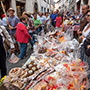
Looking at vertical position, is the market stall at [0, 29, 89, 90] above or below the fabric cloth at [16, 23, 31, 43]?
below

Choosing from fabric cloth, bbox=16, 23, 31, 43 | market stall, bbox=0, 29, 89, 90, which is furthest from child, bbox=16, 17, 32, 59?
market stall, bbox=0, 29, 89, 90

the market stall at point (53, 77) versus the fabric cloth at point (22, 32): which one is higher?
the fabric cloth at point (22, 32)

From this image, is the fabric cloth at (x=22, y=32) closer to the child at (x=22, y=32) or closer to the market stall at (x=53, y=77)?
the child at (x=22, y=32)

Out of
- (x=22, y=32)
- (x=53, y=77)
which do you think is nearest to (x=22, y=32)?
(x=22, y=32)

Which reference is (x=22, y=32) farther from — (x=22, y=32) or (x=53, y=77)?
(x=53, y=77)

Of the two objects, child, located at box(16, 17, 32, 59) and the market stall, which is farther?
child, located at box(16, 17, 32, 59)

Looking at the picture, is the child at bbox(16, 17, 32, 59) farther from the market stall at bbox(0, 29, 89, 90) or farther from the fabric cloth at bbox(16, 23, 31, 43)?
the market stall at bbox(0, 29, 89, 90)

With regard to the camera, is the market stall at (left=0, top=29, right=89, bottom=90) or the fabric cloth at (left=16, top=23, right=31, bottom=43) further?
the fabric cloth at (left=16, top=23, right=31, bottom=43)

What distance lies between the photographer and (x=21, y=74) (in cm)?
179

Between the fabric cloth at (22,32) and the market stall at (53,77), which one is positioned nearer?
the market stall at (53,77)

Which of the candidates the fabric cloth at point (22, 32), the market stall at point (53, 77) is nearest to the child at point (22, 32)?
the fabric cloth at point (22, 32)

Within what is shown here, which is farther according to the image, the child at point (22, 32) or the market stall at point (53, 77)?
the child at point (22, 32)

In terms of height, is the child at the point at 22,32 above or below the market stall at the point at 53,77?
above

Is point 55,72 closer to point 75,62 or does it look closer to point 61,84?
point 61,84
